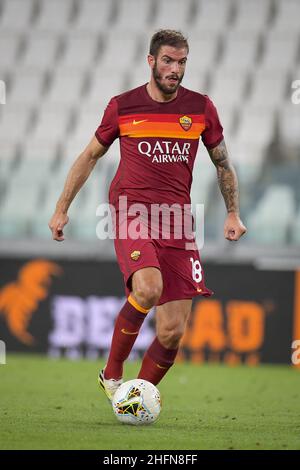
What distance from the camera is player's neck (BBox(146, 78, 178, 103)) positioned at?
604cm

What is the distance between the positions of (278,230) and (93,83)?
4.88 meters

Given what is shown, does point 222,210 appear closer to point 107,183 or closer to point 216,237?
point 216,237

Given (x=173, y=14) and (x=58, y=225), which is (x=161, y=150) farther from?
(x=173, y=14)

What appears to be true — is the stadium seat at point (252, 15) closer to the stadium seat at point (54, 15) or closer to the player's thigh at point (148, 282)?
the stadium seat at point (54, 15)

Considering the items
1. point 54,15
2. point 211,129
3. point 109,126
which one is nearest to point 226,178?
point 211,129

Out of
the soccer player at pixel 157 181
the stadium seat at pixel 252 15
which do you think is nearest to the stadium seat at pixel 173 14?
the stadium seat at pixel 252 15

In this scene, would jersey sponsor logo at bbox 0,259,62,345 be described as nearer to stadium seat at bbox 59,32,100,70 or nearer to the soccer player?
the soccer player

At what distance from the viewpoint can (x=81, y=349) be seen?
1162 cm

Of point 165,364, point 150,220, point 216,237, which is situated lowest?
point 165,364

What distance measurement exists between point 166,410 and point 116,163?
5.72 m

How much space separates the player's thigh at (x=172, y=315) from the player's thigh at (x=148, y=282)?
0.83 feet

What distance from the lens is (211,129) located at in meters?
6.20

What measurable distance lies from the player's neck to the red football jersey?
0.07 ft
